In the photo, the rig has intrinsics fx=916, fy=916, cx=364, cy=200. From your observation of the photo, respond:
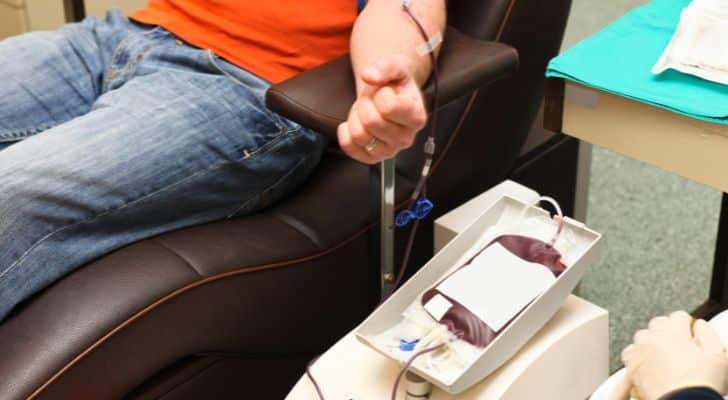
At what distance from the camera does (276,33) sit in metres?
1.40

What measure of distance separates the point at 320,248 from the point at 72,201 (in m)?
0.35

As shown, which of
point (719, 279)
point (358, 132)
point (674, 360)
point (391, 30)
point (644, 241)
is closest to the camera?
point (674, 360)

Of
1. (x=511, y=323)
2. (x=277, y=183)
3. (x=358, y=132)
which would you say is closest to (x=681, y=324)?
(x=511, y=323)

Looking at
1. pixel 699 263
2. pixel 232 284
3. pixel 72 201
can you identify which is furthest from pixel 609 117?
pixel 699 263

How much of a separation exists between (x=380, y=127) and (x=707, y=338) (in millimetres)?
403

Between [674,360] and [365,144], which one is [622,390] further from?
[365,144]

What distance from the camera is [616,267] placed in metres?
1.93

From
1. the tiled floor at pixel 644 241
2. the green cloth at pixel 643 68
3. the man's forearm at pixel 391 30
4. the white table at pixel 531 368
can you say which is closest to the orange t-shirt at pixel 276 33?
the man's forearm at pixel 391 30

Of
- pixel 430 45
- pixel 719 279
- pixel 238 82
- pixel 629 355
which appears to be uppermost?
pixel 430 45

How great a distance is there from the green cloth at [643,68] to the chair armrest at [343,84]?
9cm

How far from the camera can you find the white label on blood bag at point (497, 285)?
1082mm

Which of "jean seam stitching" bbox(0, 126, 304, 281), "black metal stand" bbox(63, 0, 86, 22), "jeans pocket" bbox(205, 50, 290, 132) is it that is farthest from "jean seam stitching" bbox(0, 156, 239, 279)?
"black metal stand" bbox(63, 0, 86, 22)

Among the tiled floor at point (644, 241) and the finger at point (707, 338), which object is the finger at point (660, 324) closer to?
the finger at point (707, 338)

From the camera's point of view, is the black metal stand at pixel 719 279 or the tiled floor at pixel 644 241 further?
the tiled floor at pixel 644 241
